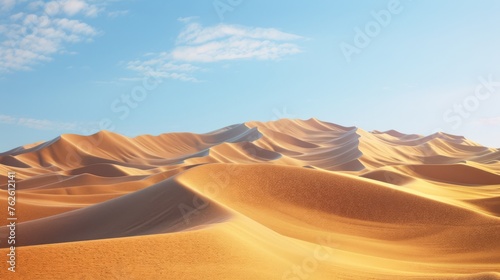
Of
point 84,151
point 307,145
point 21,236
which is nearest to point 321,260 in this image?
point 21,236

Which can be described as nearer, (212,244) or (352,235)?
(212,244)

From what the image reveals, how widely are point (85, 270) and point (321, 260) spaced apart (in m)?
5.48

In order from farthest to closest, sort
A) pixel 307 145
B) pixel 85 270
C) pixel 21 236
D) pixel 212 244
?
pixel 307 145 < pixel 21 236 < pixel 212 244 < pixel 85 270

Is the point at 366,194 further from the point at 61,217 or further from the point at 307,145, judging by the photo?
the point at 307,145

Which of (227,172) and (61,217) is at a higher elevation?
(227,172)

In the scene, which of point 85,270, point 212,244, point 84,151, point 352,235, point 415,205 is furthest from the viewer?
point 84,151

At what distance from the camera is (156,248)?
8.95 meters

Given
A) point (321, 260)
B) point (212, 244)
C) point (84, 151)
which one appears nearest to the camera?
point (212, 244)

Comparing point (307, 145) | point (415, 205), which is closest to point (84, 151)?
point (307, 145)

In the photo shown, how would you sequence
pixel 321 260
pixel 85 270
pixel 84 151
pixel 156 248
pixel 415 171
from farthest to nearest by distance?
pixel 84 151
pixel 415 171
pixel 321 260
pixel 156 248
pixel 85 270

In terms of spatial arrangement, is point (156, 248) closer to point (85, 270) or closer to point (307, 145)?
point (85, 270)

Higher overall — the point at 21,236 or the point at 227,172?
the point at 227,172

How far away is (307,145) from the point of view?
85750mm

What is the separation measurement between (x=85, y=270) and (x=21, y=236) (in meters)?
9.62
